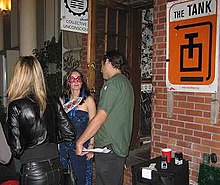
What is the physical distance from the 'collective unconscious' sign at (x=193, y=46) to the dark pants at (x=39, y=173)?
1.51m

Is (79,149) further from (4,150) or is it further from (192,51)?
(192,51)

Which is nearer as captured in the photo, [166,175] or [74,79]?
[166,175]

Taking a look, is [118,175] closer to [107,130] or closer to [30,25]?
[107,130]

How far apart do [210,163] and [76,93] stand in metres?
1.46

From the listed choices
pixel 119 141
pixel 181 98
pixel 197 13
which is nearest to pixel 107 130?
pixel 119 141

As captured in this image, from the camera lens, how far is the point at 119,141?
2605 mm

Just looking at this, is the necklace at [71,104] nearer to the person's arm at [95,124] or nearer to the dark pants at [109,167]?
the person's arm at [95,124]

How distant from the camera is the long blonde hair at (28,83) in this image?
1.90 m

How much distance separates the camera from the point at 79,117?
283cm

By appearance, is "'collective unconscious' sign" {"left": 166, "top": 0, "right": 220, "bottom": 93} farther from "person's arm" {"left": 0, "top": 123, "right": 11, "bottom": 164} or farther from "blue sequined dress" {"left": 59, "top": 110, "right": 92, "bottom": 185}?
"person's arm" {"left": 0, "top": 123, "right": 11, "bottom": 164}

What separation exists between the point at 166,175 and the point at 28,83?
51.7 inches

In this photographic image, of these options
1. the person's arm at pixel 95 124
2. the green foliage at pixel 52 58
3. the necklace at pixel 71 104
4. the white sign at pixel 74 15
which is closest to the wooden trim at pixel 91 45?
the white sign at pixel 74 15

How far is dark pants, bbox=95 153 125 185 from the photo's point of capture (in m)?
2.61

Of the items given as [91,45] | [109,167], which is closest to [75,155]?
[109,167]
